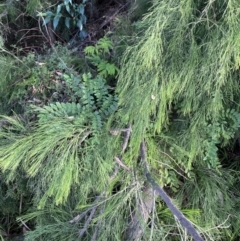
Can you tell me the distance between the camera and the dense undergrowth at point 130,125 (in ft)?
3.64

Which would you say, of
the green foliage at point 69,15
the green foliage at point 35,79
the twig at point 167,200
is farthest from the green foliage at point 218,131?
the green foliage at point 69,15

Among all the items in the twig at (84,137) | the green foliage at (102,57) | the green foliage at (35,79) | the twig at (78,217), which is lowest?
the twig at (78,217)

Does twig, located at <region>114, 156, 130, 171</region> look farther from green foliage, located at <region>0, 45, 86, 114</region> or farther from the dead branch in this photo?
green foliage, located at <region>0, 45, 86, 114</region>

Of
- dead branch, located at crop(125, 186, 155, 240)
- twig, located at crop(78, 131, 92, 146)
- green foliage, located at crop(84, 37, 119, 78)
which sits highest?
green foliage, located at crop(84, 37, 119, 78)

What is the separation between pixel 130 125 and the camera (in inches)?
50.6

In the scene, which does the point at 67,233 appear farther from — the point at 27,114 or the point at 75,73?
the point at 75,73

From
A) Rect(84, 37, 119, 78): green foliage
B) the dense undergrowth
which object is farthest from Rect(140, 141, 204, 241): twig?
Rect(84, 37, 119, 78): green foliage

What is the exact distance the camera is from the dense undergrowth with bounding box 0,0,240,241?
1110 millimetres

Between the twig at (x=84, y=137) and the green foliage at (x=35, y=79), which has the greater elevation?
the green foliage at (x=35, y=79)

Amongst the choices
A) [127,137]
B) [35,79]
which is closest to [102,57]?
[35,79]

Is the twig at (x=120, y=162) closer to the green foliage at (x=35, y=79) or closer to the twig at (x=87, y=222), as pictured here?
the twig at (x=87, y=222)

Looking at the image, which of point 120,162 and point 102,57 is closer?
point 120,162

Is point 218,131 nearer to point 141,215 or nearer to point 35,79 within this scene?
point 141,215

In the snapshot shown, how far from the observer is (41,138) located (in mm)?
1271
